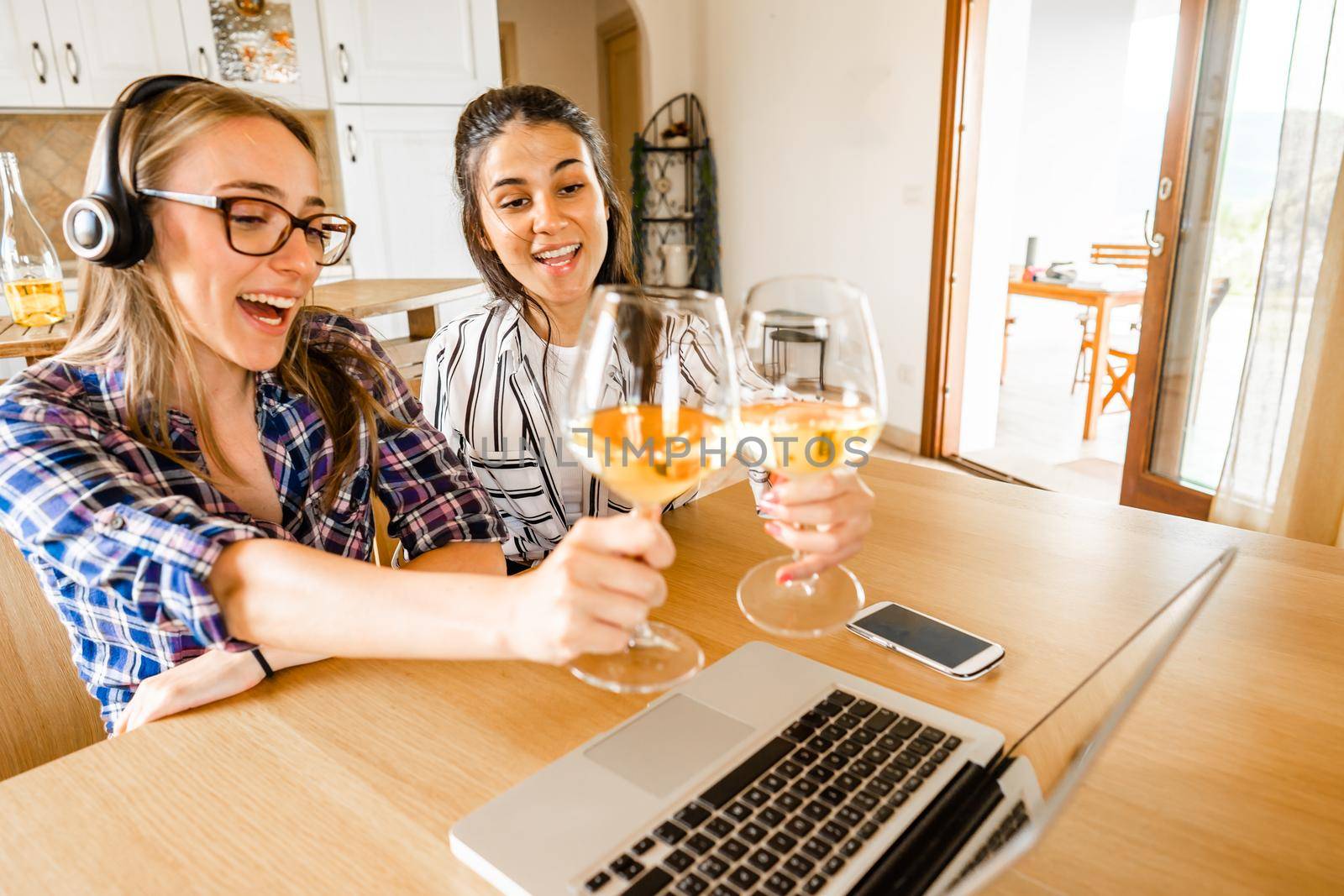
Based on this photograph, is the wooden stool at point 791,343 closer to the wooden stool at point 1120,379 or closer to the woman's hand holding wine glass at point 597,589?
the woman's hand holding wine glass at point 597,589

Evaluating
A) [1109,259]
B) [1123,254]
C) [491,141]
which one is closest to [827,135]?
[1123,254]

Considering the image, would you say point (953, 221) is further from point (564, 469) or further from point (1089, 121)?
point (1089, 121)

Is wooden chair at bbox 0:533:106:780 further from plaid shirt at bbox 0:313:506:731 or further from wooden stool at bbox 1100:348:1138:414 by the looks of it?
wooden stool at bbox 1100:348:1138:414

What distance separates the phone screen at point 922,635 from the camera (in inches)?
33.4

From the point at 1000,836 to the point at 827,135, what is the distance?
4385mm

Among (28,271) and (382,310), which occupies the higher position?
(28,271)

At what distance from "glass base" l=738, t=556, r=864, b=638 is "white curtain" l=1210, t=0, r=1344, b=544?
235 centimetres

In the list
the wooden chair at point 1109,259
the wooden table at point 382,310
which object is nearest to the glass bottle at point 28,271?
the wooden table at point 382,310

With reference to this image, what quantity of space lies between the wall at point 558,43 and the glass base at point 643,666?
6.99 metres

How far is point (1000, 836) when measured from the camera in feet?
A: 1.74

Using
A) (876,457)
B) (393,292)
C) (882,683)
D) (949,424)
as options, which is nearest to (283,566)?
(882,683)

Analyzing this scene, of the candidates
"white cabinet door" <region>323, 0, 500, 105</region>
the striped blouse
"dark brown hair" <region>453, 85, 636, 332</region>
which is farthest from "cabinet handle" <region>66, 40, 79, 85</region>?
the striped blouse

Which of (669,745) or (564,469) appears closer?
(669,745)

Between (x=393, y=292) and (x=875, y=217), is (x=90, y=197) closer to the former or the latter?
(x=393, y=292)
